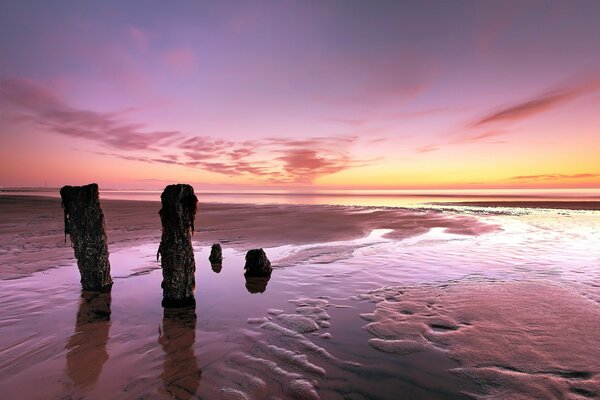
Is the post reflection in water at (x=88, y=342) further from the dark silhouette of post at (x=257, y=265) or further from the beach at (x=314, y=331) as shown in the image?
the dark silhouette of post at (x=257, y=265)

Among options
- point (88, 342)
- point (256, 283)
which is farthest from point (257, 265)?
point (88, 342)

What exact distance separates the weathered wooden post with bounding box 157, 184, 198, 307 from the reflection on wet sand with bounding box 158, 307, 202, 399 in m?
0.38

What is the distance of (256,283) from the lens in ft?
31.9

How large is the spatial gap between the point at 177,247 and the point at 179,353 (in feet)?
10.0

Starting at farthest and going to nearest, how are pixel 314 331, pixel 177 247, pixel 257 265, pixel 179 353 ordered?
pixel 257 265 < pixel 177 247 < pixel 314 331 < pixel 179 353

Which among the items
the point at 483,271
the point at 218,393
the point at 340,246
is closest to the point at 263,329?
the point at 218,393

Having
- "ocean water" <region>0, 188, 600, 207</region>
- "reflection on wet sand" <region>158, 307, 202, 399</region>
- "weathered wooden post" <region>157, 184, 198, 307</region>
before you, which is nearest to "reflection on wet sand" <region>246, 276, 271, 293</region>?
"weathered wooden post" <region>157, 184, 198, 307</region>

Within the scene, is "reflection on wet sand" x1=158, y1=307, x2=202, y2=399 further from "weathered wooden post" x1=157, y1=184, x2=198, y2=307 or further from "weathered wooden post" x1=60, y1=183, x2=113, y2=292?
"weathered wooden post" x1=60, y1=183, x2=113, y2=292

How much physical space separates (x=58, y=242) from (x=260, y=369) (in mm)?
16522

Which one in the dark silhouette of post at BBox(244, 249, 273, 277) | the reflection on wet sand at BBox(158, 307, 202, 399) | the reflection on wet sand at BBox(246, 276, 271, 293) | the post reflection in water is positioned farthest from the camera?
the dark silhouette of post at BBox(244, 249, 273, 277)

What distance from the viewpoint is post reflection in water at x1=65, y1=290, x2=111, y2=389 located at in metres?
4.68

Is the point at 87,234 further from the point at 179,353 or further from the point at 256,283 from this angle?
the point at 179,353

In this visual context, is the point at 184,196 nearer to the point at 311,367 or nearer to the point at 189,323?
the point at 189,323

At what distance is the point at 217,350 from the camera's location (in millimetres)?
5473
